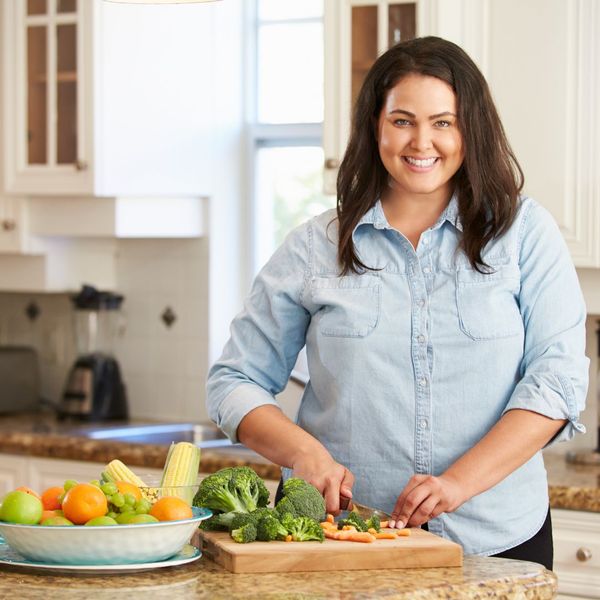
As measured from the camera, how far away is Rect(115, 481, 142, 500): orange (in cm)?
173

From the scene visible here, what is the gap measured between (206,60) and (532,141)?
1.24m

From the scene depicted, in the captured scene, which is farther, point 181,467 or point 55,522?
point 181,467

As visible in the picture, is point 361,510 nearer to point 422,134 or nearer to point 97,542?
point 97,542

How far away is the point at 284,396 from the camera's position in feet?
A: 12.3

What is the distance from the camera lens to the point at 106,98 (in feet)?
12.2

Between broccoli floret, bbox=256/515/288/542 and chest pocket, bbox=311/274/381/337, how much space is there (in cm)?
48

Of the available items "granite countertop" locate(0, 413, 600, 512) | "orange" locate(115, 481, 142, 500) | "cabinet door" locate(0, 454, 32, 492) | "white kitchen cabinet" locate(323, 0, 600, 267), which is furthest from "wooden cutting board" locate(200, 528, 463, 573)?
"cabinet door" locate(0, 454, 32, 492)

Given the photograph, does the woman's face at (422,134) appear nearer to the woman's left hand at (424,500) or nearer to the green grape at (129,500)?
the woman's left hand at (424,500)

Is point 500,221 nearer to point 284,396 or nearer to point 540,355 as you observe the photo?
point 540,355

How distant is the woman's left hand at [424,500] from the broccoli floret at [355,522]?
10cm

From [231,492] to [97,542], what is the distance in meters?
0.26

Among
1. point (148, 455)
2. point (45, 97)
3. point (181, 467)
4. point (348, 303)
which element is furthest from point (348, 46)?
point (181, 467)

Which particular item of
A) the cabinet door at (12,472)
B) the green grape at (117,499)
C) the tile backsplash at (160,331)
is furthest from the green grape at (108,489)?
the tile backsplash at (160,331)

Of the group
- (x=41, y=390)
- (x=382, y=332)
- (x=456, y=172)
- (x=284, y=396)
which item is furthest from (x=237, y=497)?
(x=41, y=390)
